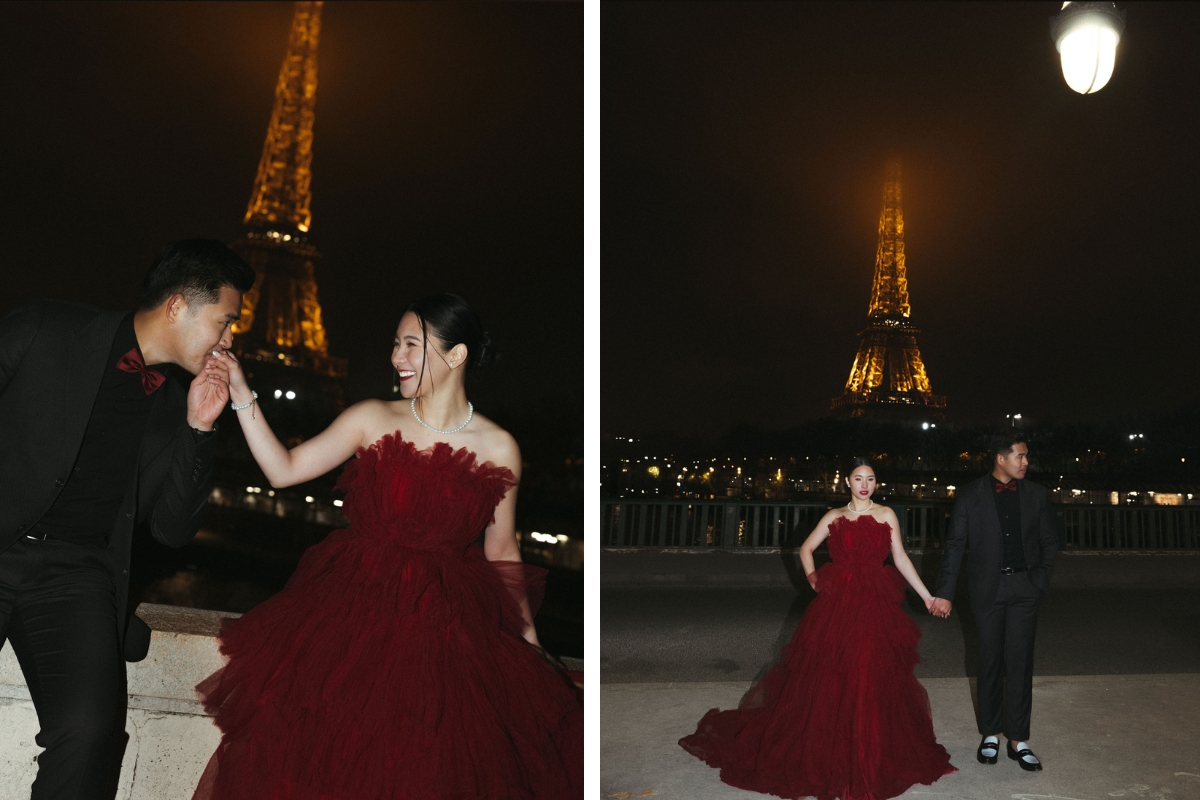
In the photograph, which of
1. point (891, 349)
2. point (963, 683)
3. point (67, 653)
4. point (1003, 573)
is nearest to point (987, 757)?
point (1003, 573)

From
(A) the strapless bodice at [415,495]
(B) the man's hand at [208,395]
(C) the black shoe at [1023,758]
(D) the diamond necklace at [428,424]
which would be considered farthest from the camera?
(C) the black shoe at [1023,758]

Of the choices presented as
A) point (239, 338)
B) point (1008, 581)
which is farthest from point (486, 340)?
point (239, 338)

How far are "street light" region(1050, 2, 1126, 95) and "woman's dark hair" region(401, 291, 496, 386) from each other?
141 inches

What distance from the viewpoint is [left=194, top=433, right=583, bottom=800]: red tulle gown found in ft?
7.96

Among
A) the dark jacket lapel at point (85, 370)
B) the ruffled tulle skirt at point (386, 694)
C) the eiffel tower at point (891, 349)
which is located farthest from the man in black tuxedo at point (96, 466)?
the eiffel tower at point (891, 349)

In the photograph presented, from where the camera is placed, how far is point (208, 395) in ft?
8.38

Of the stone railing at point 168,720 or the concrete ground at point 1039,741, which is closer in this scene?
the stone railing at point 168,720

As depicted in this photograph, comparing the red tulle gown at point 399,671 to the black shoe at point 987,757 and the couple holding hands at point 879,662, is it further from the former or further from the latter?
the black shoe at point 987,757

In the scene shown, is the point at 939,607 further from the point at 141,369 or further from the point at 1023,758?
the point at 141,369

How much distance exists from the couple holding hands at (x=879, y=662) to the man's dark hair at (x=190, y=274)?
2.86 meters

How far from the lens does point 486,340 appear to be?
3.08 meters

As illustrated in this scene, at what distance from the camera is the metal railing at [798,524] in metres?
12.8

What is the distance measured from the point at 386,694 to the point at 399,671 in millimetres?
69

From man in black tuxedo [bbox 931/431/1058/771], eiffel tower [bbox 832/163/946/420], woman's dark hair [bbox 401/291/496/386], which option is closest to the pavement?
man in black tuxedo [bbox 931/431/1058/771]
